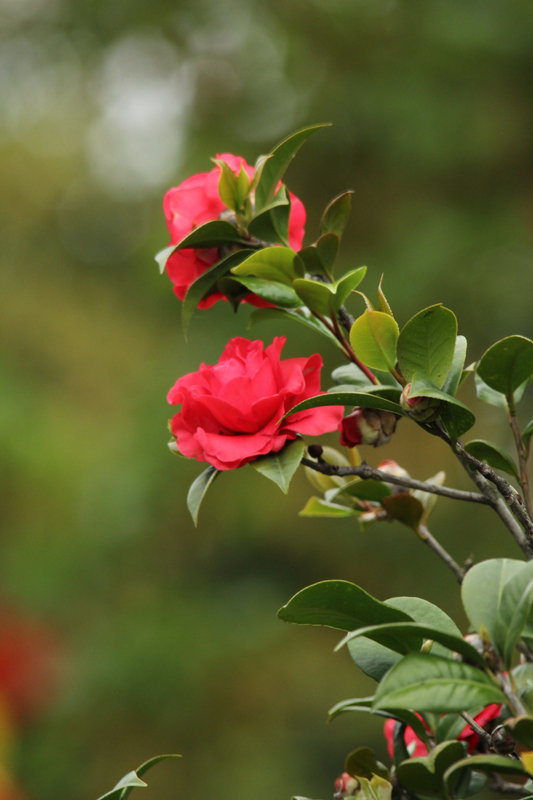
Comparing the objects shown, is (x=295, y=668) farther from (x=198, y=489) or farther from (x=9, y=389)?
(x=198, y=489)

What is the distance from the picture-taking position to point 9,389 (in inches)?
128

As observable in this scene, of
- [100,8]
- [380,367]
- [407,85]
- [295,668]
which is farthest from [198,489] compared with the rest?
[100,8]

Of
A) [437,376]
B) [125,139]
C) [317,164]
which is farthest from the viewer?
[125,139]

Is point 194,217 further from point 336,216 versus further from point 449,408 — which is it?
point 449,408

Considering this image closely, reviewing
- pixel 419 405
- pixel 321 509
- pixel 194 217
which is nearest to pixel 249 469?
pixel 321 509

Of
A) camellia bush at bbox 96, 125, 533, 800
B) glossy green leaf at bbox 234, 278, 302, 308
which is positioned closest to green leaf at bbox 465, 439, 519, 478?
camellia bush at bbox 96, 125, 533, 800

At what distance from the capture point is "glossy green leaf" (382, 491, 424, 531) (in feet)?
1.68

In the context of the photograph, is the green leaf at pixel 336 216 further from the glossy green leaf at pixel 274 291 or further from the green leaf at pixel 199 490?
the green leaf at pixel 199 490

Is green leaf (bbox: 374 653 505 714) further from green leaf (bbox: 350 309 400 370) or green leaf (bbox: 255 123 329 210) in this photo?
green leaf (bbox: 255 123 329 210)

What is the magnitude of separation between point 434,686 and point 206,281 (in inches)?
9.9

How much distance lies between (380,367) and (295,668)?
9.46 feet

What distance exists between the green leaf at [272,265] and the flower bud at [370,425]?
0.26ft

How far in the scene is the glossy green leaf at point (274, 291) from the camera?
1.43 feet

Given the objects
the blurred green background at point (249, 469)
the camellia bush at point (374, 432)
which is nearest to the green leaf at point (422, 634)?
the camellia bush at point (374, 432)
